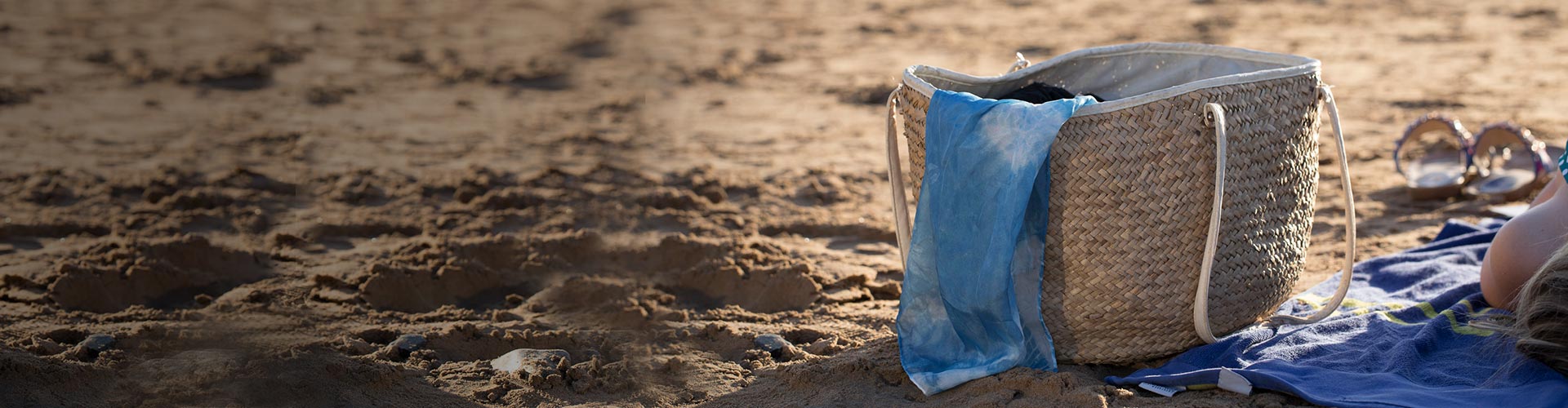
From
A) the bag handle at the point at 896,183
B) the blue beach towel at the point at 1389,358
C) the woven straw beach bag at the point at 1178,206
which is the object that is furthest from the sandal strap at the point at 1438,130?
the bag handle at the point at 896,183

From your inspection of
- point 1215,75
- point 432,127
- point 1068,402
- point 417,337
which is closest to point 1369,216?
point 1215,75

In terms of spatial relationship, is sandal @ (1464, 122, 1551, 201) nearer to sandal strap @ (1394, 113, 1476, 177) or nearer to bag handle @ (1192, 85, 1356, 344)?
sandal strap @ (1394, 113, 1476, 177)

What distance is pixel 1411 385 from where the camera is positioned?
7.48 feet

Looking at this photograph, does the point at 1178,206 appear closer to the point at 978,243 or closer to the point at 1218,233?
the point at 1218,233

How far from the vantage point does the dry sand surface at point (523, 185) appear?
8.61 feet

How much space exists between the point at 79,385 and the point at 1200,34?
5.69 m

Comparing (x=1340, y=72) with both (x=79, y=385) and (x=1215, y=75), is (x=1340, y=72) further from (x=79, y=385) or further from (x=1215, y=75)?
(x=79, y=385)

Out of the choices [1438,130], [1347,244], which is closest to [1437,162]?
[1438,130]

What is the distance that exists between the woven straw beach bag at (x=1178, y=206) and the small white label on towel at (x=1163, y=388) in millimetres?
101

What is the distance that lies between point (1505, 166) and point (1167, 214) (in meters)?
2.35

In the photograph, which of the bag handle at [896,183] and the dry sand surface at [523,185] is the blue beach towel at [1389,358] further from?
the bag handle at [896,183]

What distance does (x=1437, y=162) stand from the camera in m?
4.03

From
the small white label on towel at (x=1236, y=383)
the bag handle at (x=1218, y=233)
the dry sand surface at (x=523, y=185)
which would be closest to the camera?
the bag handle at (x=1218, y=233)

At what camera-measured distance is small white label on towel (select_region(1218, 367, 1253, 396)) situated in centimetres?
232
